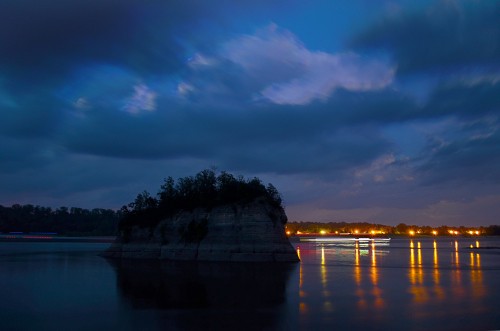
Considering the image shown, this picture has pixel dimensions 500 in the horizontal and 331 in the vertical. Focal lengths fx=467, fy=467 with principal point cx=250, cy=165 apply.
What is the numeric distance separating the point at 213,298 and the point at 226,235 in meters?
33.0

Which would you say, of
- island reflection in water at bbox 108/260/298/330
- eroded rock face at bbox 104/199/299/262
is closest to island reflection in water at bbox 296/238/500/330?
island reflection in water at bbox 108/260/298/330

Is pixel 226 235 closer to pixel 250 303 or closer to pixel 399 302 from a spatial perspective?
pixel 250 303

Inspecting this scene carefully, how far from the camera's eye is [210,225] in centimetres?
5956

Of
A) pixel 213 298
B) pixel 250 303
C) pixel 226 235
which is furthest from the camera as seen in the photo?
pixel 226 235

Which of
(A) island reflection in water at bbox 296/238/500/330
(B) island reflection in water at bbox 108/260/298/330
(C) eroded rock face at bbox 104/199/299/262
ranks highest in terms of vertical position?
(C) eroded rock face at bbox 104/199/299/262

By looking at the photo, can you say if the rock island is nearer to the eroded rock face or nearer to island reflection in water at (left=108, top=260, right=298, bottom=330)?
the eroded rock face

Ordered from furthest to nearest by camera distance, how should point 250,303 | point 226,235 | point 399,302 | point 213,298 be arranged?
point 226,235
point 213,298
point 399,302
point 250,303

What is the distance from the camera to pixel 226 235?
57.8m

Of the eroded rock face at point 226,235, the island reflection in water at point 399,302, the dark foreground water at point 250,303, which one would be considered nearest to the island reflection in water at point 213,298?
the dark foreground water at point 250,303

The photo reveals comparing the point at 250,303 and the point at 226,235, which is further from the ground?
the point at 226,235

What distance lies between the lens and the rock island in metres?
56.3

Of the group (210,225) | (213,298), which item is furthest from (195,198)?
(213,298)

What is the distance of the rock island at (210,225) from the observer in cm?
5631

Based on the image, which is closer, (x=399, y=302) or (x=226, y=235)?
(x=399, y=302)
